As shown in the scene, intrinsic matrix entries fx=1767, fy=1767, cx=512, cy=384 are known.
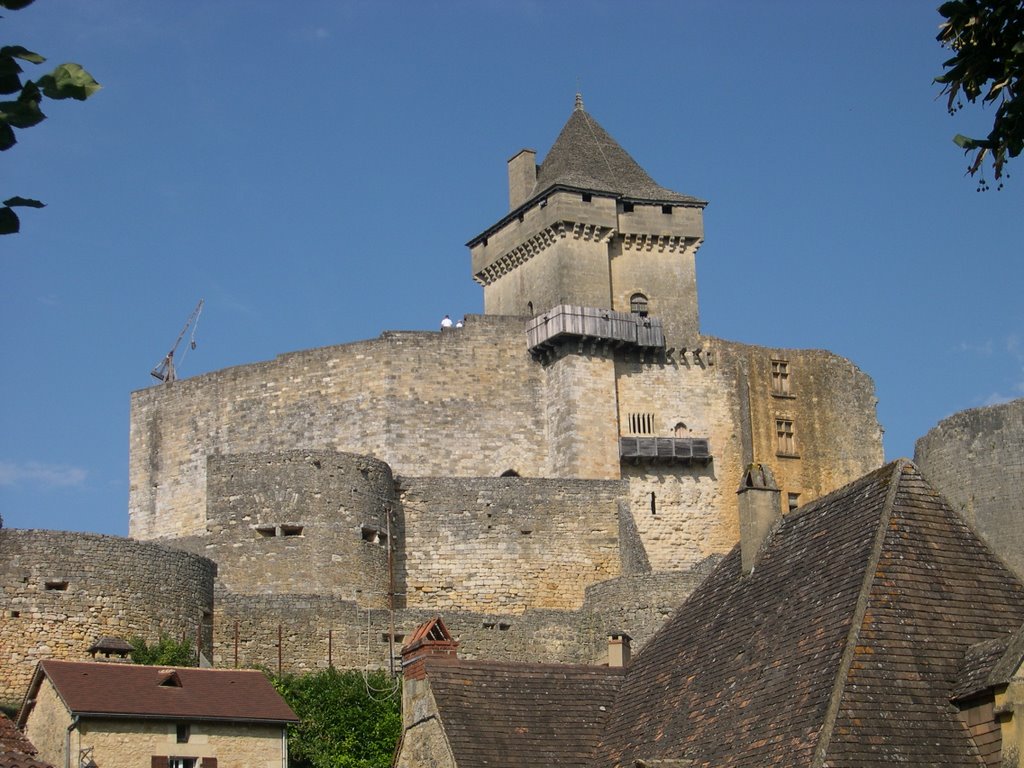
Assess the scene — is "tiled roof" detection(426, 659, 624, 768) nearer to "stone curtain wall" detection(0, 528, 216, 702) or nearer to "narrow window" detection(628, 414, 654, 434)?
"stone curtain wall" detection(0, 528, 216, 702)

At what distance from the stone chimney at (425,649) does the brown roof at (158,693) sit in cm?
686

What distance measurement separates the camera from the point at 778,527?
815 inches

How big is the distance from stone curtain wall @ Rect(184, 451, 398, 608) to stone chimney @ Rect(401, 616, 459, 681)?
17.0 metres

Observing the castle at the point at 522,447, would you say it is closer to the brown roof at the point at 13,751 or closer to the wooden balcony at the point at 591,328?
the wooden balcony at the point at 591,328

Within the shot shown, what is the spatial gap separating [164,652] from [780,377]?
933 inches

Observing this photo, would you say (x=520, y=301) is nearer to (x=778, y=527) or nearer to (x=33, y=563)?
(x=33, y=563)

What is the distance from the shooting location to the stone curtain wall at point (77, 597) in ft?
110

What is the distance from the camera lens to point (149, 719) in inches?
1096

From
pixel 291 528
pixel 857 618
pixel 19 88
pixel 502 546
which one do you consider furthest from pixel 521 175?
pixel 19 88

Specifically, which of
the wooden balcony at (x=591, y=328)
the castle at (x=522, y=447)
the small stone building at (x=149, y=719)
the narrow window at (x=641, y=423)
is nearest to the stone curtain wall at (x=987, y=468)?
the castle at (x=522, y=447)

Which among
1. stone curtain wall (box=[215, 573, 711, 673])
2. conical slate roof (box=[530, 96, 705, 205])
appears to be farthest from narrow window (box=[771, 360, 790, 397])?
stone curtain wall (box=[215, 573, 711, 673])

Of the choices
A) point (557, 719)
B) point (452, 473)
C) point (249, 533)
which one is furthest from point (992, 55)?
point (452, 473)

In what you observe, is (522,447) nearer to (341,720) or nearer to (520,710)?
(341,720)

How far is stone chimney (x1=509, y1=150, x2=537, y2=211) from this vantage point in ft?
176
